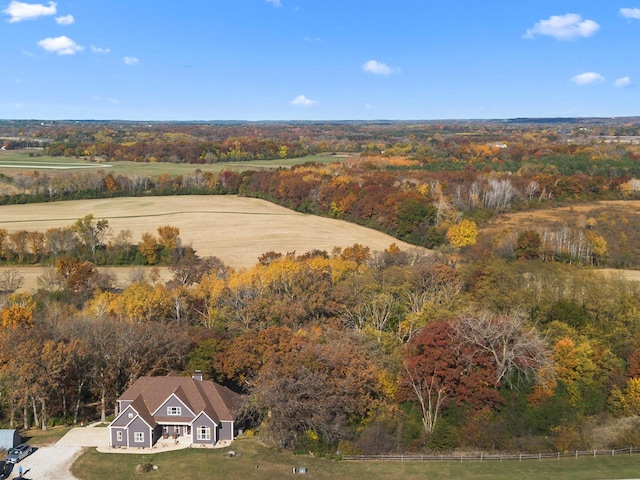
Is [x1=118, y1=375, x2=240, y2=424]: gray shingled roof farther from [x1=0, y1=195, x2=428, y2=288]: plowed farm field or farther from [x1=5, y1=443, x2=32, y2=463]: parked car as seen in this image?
[x1=0, y1=195, x2=428, y2=288]: plowed farm field

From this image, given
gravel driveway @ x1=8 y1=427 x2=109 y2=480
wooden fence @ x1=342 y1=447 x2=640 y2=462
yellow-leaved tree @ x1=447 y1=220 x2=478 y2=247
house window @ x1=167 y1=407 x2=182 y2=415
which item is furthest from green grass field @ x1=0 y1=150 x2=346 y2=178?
wooden fence @ x1=342 y1=447 x2=640 y2=462

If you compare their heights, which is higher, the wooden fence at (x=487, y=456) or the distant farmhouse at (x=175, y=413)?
the distant farmhouse at (x=175, y=413)

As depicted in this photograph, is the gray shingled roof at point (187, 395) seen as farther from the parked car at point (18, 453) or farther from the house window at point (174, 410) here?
the parked car at point (18, 453)

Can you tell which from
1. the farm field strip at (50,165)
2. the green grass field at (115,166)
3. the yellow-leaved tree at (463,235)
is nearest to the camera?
the yellow-leaved tree at (463,235)

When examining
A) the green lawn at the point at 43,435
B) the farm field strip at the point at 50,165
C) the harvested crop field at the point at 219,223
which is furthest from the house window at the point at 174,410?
→ the farm field strip at the point at 50,165

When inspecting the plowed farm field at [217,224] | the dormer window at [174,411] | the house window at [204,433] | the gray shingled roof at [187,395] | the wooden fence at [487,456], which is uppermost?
the plowed farm field at [217,224]

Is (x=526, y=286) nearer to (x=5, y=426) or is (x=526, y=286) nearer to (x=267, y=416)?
(x=267, y=416)
